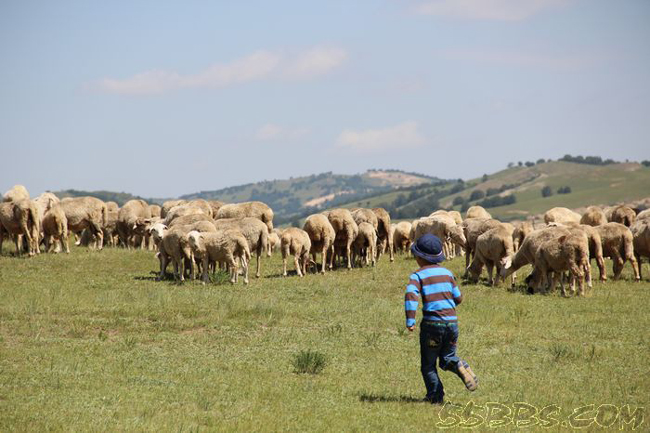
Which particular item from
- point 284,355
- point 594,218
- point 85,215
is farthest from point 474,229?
point 85,215

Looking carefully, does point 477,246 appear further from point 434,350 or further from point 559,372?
point 434,350

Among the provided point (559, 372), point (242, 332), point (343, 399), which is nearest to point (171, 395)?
point (343, 399)

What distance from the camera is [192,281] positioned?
2434 centimetres

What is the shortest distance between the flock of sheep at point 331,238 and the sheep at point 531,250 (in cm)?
3

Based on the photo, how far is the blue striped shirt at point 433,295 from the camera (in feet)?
34.9

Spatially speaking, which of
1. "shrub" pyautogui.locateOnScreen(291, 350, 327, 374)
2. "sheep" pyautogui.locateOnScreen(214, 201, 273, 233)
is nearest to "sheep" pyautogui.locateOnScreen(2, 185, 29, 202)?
"sheep" pyautogui.locateOnScreen(214, 201, 273, 233)

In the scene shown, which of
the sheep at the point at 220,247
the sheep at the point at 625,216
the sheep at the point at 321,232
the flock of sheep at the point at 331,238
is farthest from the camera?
the sheep at the point at 625,216

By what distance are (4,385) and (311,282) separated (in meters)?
13.8

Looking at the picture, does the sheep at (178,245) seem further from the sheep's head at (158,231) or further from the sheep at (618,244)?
the sheep at (618,244)

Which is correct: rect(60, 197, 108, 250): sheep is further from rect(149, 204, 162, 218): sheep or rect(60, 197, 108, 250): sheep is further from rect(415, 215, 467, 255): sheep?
rect(415, 215, 467, 255): sheep

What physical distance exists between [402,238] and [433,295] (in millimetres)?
27822

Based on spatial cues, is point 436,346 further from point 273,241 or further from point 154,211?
point 154,211

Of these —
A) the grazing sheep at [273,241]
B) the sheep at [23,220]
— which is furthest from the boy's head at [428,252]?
the grazing sheep at [273,241]

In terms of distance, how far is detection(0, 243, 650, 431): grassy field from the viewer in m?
10.5
